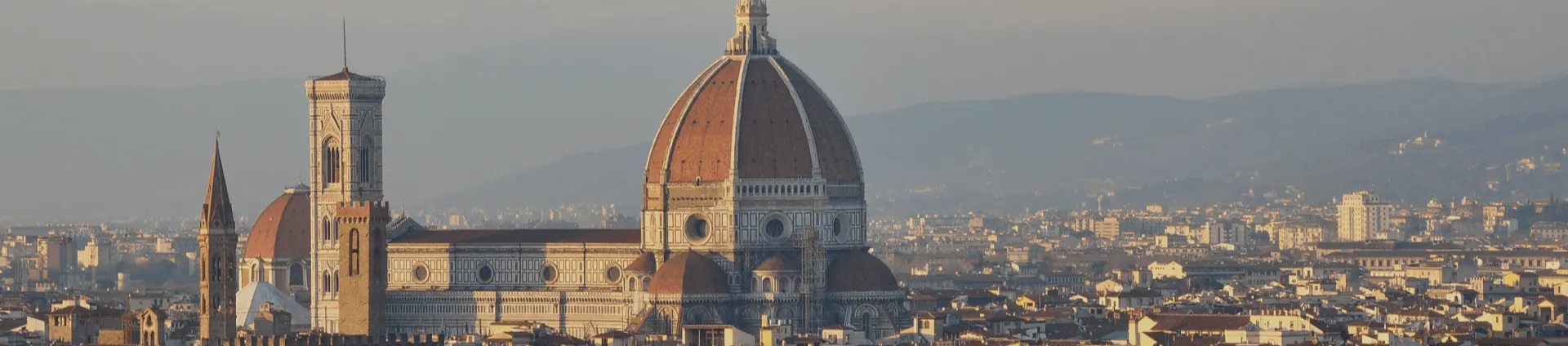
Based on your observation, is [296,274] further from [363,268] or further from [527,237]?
[363,268]

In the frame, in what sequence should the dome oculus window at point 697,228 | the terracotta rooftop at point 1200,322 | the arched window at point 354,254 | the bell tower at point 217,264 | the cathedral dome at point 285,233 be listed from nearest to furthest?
the bell tower at point 217,264 < the terracotta rooftop at point 1200,322 < the arched window at point 354,254 < the dome oculus window at point 697,228 < the cathedral dome at point 285,233

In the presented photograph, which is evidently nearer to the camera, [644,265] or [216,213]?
[216,213]

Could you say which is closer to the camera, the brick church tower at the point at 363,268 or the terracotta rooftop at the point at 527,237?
the brick church tower at the point at 363,268

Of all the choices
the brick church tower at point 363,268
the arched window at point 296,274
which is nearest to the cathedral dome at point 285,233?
the arched window at point 296,274

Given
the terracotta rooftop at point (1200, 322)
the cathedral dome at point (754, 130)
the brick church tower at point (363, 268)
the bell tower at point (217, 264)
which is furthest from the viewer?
the cathedral dome at point (754, 130)

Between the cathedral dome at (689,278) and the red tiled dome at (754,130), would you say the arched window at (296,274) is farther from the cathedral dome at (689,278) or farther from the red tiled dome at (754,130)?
the cathedral dome at (689,278)

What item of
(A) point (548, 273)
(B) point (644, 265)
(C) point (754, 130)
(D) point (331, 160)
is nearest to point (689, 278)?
(B) point (644, 265)
